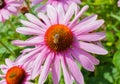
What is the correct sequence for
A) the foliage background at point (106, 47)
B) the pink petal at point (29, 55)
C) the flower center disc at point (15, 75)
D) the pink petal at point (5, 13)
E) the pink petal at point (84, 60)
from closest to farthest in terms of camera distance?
the pink petal at point (84, 60) < the pink petal at point (29, 55) < the flower center disc at point (15, 75) < the foliage background at point (106, 47) < the pink petal at point (5, 13)

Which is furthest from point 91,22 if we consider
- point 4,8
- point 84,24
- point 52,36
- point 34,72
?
point 4,8

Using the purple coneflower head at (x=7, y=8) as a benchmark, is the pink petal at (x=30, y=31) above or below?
below

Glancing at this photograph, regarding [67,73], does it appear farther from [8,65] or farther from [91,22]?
[8,65]

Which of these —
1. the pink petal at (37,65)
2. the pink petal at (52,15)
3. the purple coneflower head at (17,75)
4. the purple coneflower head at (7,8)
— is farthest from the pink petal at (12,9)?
the pink petal at (37,65)

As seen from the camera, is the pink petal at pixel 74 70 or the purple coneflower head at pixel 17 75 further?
the purple coneflower head at pixel 17 75

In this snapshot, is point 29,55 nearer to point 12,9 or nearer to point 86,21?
point 86,21

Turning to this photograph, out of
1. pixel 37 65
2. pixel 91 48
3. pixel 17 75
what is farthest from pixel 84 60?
pixel 17 75

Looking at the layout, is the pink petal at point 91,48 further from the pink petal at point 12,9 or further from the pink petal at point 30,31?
the pink petal at point 12,9
